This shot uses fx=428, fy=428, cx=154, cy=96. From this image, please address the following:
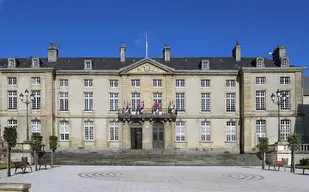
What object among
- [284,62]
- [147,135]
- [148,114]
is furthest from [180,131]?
[284,62]

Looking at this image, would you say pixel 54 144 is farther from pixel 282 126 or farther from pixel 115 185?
pixel 282 126

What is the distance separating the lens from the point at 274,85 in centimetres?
3978

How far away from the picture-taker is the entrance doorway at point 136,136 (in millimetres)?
40125

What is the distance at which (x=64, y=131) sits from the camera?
40281mm

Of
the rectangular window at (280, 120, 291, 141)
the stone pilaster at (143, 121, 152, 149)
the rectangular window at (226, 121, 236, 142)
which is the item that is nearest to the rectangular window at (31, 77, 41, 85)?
the stone pilaster at (143, 121, 152, 149)

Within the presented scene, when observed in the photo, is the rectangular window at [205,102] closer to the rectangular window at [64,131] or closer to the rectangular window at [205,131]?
the rectangular window at [205,131]

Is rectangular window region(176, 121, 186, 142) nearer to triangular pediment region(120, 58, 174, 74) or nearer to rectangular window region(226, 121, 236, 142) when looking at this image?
rectangular window region(226, 121, 236, 142)

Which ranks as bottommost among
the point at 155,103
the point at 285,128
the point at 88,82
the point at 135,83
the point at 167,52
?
the point at 285,128

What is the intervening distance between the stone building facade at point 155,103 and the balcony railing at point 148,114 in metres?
0.09

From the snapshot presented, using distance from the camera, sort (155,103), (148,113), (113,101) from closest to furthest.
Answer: (148,113) → (155,103) → (113,101)

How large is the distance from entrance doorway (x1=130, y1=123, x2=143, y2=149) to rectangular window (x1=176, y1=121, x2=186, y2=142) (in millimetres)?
3412

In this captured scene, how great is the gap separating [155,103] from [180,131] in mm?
3548

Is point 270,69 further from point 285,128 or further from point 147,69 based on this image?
point 147,69

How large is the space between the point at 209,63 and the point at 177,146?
28.6ft
